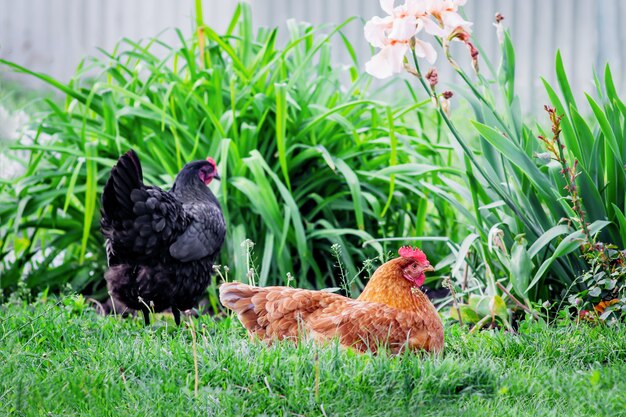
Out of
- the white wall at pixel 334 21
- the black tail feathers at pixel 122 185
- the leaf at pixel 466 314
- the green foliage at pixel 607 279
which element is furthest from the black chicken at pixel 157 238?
the white wall at pixel 334 21

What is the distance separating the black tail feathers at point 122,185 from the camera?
3418 millimetres

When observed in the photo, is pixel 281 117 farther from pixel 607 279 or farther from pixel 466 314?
pixel 607 279

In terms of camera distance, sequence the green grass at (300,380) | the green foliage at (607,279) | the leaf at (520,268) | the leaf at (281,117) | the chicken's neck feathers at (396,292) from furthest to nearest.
→ 1. the leaf at (281,117)
2. the leaf at (520,268)
3. the green foliage at (607,279)
4. the chicken's neck feathers at (396,292)
5. the green grass at (300,380)

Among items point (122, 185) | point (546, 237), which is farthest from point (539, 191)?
point (122, 185)

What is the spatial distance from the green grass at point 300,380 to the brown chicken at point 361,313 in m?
0.11

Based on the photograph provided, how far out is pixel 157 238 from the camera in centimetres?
364

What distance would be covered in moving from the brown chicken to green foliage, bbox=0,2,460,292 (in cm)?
138

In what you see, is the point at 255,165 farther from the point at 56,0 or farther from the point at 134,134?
the point at 56,0

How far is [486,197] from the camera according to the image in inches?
158

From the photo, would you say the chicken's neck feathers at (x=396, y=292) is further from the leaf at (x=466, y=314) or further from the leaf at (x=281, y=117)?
the leaf at (x=281, y=117)

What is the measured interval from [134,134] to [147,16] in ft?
16.5

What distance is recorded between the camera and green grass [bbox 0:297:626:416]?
7.98 feet

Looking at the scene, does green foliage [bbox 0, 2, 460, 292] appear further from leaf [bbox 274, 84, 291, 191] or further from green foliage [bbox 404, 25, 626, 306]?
green foliage [bbox 404, 25, 626, 306]

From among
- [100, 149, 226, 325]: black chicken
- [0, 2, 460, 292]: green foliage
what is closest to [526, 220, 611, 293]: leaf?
[0, 2, 460, 292]: green foliage
